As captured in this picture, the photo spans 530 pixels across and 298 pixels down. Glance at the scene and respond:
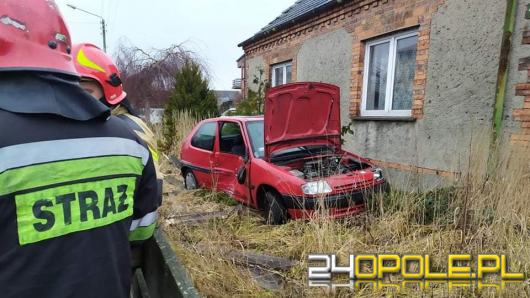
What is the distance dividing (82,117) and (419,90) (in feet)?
18.8

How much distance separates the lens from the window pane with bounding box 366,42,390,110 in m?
6.61

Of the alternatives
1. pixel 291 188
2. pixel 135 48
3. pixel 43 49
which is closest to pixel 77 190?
pixel 43 49

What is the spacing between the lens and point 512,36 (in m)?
4.48

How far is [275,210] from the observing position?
13.4 feet

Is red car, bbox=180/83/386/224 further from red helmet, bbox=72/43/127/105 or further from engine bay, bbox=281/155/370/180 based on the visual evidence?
red helmet, bbox=72/43/127/105

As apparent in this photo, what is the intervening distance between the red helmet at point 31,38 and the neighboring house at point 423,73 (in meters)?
3.94

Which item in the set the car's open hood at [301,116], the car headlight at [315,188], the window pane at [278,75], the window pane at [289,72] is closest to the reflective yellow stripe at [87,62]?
the car's open hood at [301,116]

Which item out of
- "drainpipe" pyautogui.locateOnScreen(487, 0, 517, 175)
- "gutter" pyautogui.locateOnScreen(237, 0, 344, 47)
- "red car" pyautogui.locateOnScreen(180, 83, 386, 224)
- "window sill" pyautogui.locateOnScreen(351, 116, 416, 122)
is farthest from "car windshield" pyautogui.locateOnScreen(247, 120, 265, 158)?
"gutter" pyautogui.locateOnScreen(237, 0, 344, 47)

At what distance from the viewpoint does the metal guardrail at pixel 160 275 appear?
54.5 inches

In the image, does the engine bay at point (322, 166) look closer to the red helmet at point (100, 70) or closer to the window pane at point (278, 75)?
the red helmet at point (100, 70)

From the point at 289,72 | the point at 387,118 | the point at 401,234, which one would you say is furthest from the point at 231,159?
the point at 289,72

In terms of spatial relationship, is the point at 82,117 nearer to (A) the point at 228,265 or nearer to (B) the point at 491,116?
(A) the point at 228,265

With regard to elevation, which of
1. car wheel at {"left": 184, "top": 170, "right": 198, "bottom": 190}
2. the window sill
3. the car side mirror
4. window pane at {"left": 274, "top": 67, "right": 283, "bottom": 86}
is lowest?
car wheel at {"left": 184, "top": 170, "right": 198, "bottom": 190}

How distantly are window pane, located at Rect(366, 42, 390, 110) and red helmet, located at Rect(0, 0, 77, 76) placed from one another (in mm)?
6259
